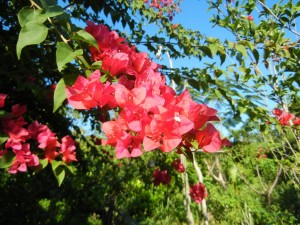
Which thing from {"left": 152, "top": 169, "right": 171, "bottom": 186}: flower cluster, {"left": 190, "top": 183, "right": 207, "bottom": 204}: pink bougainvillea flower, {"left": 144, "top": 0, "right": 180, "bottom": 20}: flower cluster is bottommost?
{"left": 152, "top": 169, "right": 171, "bottom": 186}: flower cluster

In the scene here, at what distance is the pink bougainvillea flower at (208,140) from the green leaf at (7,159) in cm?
94

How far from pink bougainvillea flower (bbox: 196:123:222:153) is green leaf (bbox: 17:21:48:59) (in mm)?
427

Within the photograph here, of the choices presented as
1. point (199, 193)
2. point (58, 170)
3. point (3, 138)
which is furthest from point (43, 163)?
point (199, 193)

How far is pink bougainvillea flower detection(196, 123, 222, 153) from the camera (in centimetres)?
64

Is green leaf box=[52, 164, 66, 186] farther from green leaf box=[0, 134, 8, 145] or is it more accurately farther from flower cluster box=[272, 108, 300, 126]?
flower cluster box=[272, 108, 300, 126]

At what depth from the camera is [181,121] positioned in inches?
24.1

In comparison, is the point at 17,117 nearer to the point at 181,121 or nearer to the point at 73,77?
the point at 73,77

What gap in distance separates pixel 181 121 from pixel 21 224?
11.7ft

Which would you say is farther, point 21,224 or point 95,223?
point 95,223

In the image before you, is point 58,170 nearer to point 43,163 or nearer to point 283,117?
point 43,163

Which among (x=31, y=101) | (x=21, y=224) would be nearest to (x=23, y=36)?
(x=31, y=101)

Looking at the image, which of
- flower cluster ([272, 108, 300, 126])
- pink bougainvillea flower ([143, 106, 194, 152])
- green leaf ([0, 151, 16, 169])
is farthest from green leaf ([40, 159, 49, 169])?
flower cluster ([272, 108, 300, 126])

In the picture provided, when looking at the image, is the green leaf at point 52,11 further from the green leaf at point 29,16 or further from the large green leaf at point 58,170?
the large green leaf at point 58,170

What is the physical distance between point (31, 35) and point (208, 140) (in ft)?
1.56
